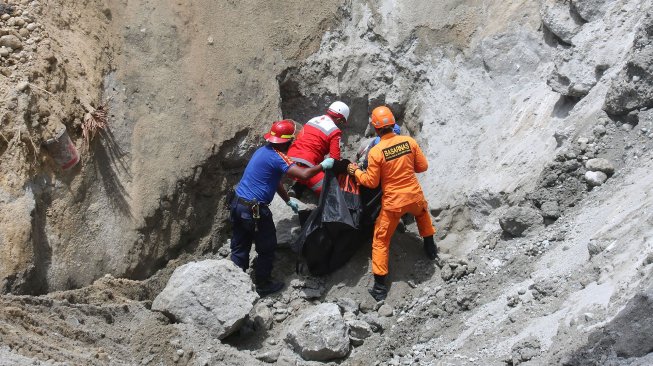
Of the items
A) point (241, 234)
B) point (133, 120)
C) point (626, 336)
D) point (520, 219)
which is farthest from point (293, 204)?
point (626, 336)

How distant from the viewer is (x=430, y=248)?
7051 millimetres

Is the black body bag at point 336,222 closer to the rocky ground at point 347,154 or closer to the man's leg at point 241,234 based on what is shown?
the rocky ground at point 347,154

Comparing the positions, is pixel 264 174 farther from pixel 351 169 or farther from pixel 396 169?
pixel 396 169

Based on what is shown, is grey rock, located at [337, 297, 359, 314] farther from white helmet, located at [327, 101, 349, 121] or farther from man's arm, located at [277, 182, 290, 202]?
white helmet, located at [327, 101, 349, 121]

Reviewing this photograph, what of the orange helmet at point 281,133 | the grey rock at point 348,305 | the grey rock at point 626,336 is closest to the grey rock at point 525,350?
the grey rock at point 626,336

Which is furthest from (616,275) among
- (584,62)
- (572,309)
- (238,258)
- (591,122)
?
(238,258)

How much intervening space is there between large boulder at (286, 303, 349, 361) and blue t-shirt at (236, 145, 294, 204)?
1227mm

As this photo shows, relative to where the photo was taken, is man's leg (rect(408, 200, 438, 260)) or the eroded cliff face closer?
the eroded cliff face

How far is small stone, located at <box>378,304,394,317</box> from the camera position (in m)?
6.77

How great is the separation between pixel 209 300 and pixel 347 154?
117 inches

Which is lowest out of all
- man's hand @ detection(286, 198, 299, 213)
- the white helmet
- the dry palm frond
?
man's hand @ detection(286, 198, 299, 213)

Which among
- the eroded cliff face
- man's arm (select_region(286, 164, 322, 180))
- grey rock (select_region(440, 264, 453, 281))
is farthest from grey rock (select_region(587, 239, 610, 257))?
the eroded cliff face

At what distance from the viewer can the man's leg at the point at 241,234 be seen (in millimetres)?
6961

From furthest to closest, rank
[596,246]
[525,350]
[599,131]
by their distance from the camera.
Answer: [599,131]
[596,246]
[525,350]
